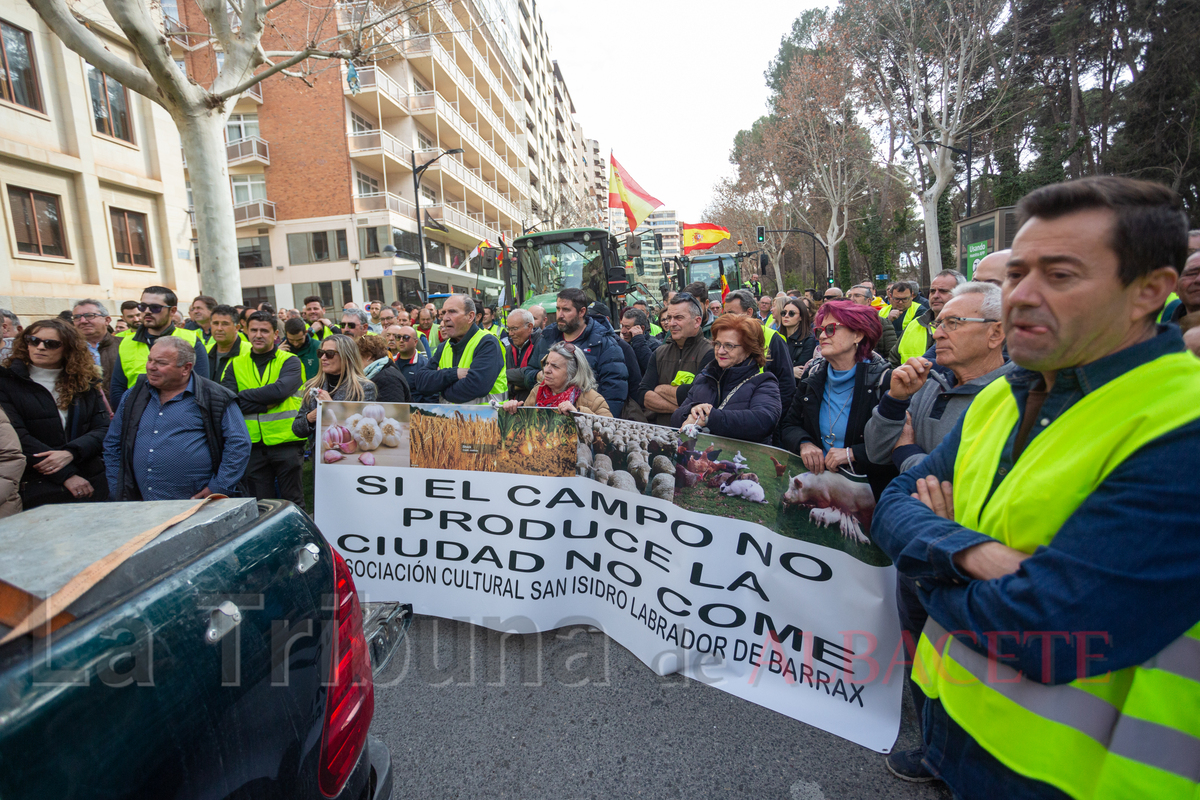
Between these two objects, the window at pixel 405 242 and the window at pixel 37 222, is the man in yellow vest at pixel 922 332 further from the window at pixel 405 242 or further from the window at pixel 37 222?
the window at pixel 405 242

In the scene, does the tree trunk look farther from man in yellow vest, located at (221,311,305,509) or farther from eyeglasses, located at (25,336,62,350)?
eyeglasses, located at (25,336,62,350)

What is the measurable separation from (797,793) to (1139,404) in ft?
6.46

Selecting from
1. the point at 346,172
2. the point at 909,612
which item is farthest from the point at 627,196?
the point at 346,172

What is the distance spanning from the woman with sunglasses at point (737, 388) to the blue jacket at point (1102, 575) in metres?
1.89

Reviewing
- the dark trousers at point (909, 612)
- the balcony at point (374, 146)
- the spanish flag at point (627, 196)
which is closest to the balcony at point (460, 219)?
the balcony at point (374, 146)

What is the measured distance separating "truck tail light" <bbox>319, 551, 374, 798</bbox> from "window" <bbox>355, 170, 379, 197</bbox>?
34124 millimetres

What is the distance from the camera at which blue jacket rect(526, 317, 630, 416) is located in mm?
4668

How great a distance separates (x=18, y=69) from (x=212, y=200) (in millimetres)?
10556

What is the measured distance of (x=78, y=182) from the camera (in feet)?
53.6

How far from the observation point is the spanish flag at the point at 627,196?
17.1m

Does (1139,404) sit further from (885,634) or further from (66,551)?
(66,551)

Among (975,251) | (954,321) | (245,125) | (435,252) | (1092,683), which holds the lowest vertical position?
(1092,683)

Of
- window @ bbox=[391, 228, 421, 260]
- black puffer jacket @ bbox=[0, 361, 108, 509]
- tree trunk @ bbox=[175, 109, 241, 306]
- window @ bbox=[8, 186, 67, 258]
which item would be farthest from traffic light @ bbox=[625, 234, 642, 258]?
window @ bbox=[391, 228, 421, 260]

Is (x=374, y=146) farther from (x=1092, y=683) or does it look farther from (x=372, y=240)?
(x=1092, y=683)
